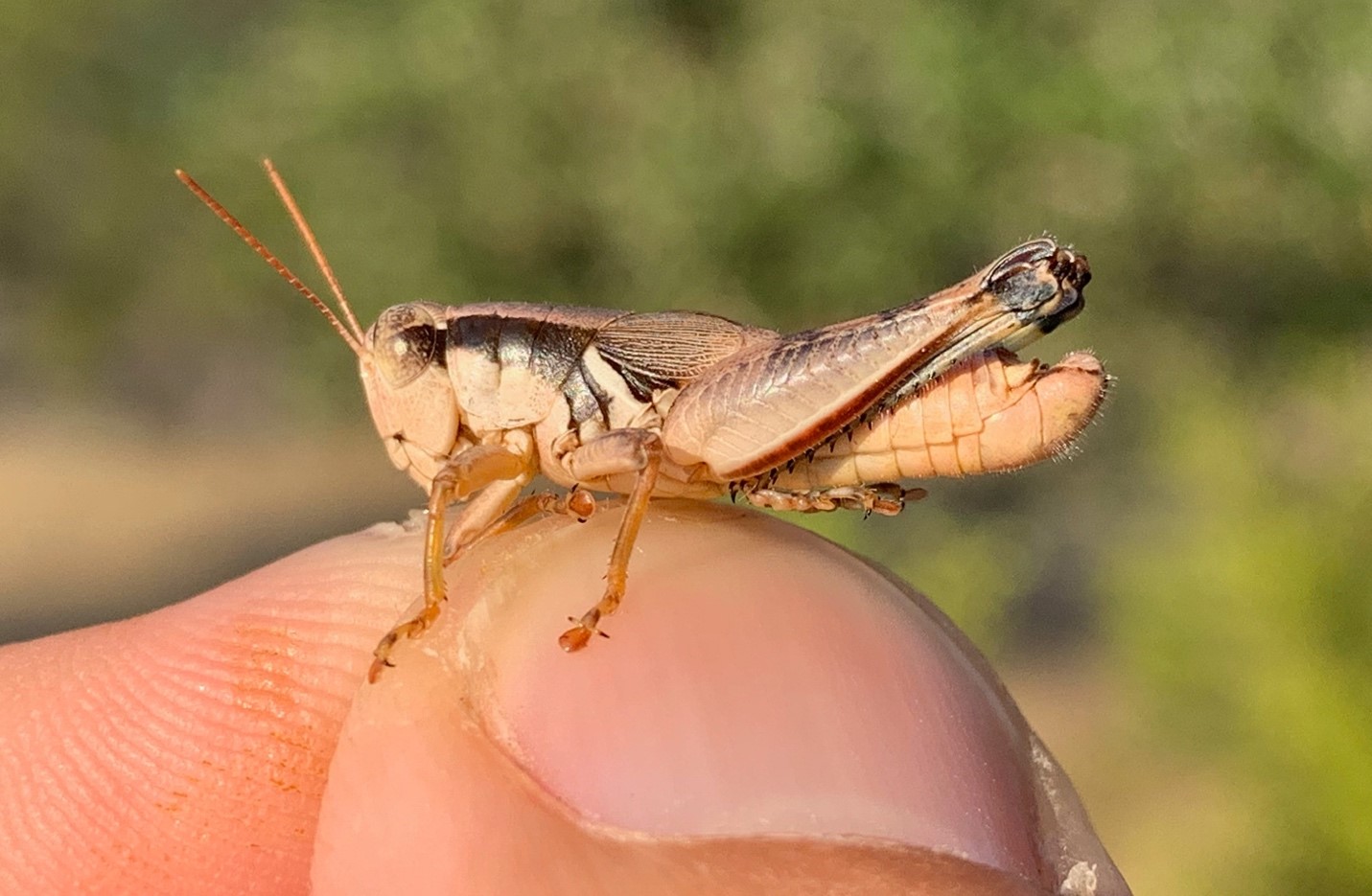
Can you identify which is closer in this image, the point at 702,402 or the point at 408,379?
the point at 702,402

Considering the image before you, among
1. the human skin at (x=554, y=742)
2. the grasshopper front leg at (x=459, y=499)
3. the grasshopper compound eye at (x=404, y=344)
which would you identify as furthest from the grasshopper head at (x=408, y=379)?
the human skin at (x=554, y=742)

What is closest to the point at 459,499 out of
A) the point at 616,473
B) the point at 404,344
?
the point at 616,473

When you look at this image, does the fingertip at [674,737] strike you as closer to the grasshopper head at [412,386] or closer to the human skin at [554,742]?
the human skin at [554,742]

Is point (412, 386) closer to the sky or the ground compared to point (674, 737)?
closer to the sky

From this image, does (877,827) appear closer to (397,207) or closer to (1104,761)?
(1104,761)

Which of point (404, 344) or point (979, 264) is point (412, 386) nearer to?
point (404, 344)

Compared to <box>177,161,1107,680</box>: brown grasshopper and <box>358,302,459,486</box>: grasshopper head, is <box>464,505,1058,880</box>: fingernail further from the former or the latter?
<box>358,302,459,486</box>: grasshopper head
